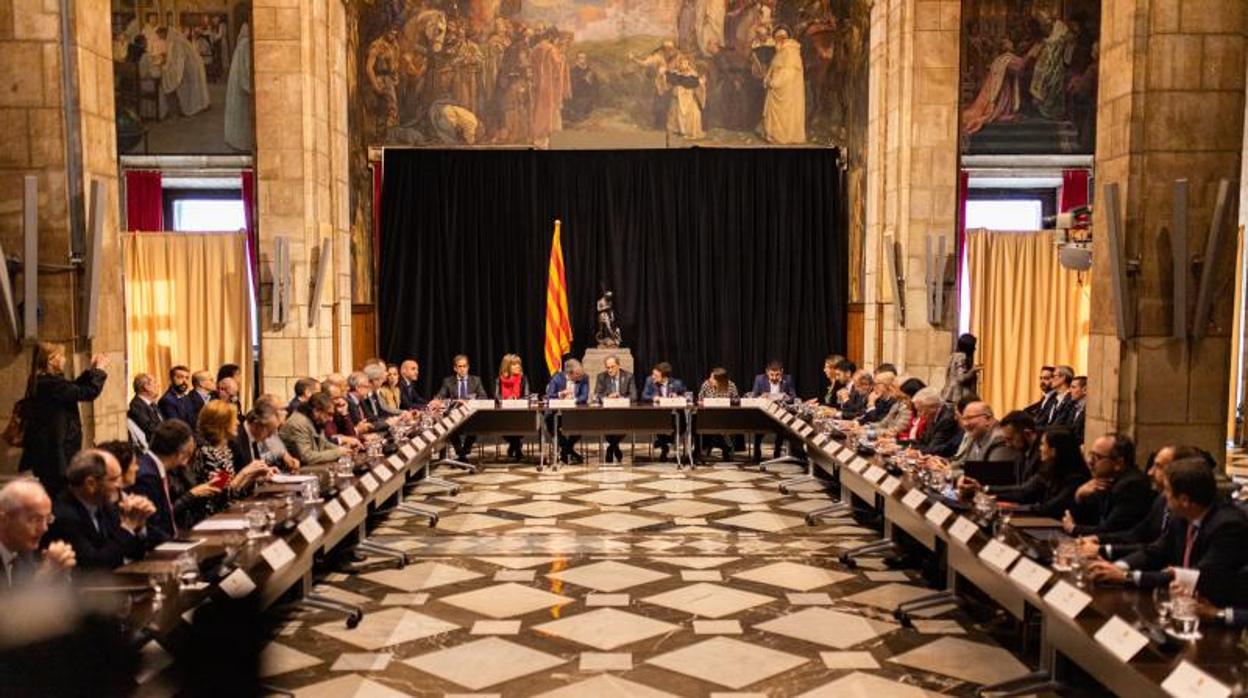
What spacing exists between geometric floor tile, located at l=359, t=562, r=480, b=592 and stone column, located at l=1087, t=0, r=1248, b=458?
402cm

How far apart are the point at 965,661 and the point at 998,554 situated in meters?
1.05

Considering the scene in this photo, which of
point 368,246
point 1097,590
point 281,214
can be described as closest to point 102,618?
point 1097,590

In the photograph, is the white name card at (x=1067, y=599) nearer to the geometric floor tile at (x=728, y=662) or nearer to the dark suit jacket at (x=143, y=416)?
the geometric floor tile at (x=728, y=662)

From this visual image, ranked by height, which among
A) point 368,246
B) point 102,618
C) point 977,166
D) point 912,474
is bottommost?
point 912,474

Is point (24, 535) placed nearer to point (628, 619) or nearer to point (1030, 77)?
point (628, 619)

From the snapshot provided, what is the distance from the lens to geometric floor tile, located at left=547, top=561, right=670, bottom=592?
677 centimetres

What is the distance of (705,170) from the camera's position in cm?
1524

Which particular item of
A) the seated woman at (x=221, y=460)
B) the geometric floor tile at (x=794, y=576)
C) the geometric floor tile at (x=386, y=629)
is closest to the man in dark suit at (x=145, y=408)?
the seated woman at (x=221, y=460)

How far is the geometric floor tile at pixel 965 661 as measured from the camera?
5133 millimetres

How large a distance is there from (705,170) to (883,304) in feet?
12.3

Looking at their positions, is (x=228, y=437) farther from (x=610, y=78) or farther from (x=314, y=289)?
(x=610, y=78)

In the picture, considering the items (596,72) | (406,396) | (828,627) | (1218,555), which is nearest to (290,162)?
(406,396)

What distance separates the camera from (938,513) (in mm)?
5473

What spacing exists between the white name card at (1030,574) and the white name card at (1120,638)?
20.9 inches
